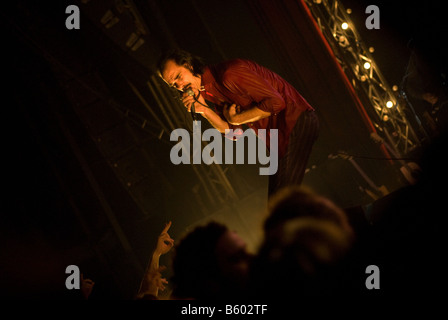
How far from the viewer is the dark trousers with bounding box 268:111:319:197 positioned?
7.84 ft

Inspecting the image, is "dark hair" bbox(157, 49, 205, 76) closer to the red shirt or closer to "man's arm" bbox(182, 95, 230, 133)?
the red shirt

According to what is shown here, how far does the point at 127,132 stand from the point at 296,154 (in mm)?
4098

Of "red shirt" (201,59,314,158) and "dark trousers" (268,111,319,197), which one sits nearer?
"red shirt" (201,59,314,158)

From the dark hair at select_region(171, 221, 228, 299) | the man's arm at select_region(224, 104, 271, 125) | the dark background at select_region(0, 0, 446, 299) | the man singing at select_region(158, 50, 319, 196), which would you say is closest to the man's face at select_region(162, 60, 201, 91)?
the man singing at select_region(158, 50, 319, 196)

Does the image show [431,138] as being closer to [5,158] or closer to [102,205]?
[102,205]

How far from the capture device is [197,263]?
1.38 m

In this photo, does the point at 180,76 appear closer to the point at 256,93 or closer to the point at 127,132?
the point at 256,93

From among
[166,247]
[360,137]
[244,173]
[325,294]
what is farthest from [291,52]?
[325,294]

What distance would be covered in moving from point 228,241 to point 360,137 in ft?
10.7

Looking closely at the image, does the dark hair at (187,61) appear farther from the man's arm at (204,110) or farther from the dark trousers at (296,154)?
the dark trousers at (296,154)

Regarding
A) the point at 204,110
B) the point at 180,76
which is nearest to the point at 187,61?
the point at 180,76

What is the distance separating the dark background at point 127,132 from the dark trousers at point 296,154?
141 cm

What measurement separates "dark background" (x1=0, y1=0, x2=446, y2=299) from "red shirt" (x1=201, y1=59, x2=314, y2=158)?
Answer: 1.50m

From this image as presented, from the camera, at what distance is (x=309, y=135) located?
8.02 ft
